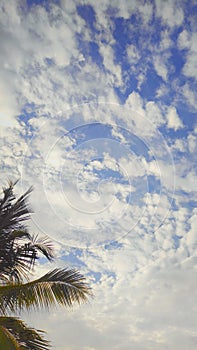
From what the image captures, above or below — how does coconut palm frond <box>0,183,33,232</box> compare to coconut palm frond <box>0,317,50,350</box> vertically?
above

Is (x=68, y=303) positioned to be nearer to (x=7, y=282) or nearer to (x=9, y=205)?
(x=7, y=282)

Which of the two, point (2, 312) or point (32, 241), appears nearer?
point (2, 312)

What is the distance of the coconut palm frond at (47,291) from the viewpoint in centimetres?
1225

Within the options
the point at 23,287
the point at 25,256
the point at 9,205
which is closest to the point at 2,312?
the point at 23,287

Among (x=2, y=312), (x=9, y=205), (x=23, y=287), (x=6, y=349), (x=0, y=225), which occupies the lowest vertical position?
(x=6, y=349)

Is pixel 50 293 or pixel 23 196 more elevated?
pixel 23 196

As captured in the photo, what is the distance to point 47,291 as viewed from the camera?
12508mm

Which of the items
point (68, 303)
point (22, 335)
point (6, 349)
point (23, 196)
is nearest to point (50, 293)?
point (68, 303)

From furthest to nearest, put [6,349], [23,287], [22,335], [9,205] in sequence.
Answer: [9,205]
[23,287]
[22,335]
[6,349]

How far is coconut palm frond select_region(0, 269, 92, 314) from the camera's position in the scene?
12250 mm

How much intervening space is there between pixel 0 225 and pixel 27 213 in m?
1.05

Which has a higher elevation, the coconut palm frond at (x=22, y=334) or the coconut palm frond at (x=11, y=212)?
the coconut palm frond at (x=11, y=212)

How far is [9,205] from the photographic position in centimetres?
1406

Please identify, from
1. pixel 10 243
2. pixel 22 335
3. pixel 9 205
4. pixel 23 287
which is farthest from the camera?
pixel 9 205
